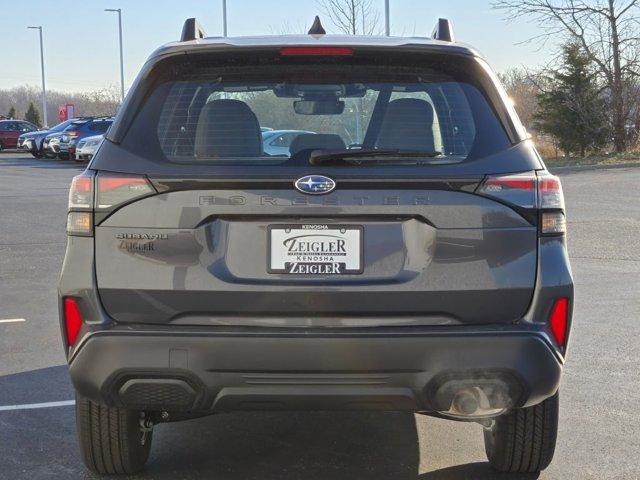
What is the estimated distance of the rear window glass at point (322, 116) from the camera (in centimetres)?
349

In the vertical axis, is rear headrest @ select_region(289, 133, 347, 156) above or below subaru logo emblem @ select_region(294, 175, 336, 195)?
above

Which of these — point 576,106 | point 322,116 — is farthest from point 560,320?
point 576,106

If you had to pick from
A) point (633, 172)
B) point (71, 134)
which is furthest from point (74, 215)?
point (71, 134)

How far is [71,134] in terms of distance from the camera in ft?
123

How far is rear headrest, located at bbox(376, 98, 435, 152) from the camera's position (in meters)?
3.51

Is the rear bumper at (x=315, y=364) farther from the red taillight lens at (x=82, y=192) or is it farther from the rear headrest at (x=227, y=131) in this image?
the rear headrest at (x=227, y=131)

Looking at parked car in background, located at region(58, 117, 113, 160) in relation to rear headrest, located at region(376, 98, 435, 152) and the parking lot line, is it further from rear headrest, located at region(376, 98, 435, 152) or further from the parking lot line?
rear headrest, located at region(376, 98, 435, 152)

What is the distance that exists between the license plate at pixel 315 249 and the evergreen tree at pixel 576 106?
30.4 meters

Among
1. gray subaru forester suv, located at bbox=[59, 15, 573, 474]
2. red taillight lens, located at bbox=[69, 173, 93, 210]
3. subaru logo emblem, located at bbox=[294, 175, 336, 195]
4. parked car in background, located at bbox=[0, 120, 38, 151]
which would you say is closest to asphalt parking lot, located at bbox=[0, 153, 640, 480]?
gray subaru forester suv, located at bbox=[59, 15, 573, 474]

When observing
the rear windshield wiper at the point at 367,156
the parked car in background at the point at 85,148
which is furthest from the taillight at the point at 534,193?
the parked car in background at the point at 85,148

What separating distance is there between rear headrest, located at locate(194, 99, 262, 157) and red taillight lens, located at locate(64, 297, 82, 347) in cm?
70

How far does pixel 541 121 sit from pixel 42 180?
58.6ft

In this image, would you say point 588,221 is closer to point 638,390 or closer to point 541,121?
point 638,390

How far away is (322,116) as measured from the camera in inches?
148
